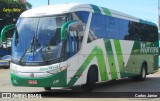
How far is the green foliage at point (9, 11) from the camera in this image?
66500 millimetres

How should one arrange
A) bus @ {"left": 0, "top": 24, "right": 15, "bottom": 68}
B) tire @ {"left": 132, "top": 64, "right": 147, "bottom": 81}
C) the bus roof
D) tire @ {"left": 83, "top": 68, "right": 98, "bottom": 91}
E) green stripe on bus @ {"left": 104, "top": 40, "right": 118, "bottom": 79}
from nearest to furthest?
the bus roof, bus @ {"left": 0, "top": 24, "right": 15, "bottom": 68}, tire @ {"left": 83, "top": 68, "right": 98, "bottom": 91}, green stripe on bus @ {"left": 104, "top": 40, "right": 118, "bottom": 79}, tire @ {"left": 132, "top": 64, "right": 147, "bottom": 81}

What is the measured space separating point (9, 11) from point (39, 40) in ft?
173

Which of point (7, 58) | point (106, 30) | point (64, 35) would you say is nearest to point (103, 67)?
point (106, 30)

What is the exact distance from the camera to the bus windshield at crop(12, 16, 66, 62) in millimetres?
14211

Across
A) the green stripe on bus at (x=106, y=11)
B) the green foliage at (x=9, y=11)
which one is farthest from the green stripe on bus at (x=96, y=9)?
the green foliage at (x=9, y=11)

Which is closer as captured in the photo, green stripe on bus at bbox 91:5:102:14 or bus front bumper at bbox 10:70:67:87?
bus front bumper at bbox 10:70:67:87

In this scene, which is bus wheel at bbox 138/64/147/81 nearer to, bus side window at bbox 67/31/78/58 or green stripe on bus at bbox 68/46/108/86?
green stripe on bus at bbox 68/46/108/86

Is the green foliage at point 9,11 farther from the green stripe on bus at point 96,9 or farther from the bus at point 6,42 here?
the green stripe on bus at point 96,9

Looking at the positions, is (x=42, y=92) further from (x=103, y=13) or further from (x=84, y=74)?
(x=103, y=13)

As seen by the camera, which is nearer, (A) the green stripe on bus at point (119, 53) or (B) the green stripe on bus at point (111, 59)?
(B) the green stripe on bus at point (111, 59)

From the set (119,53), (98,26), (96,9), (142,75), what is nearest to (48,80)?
(98,26)

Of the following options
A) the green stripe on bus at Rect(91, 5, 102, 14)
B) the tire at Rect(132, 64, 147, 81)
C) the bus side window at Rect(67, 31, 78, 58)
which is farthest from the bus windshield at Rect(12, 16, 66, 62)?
the tire at Rect(132, 64, 147, 81)

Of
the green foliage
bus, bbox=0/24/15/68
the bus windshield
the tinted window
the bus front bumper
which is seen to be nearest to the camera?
the bus front bumper

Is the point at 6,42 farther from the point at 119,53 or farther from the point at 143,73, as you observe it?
the point at 143,73
